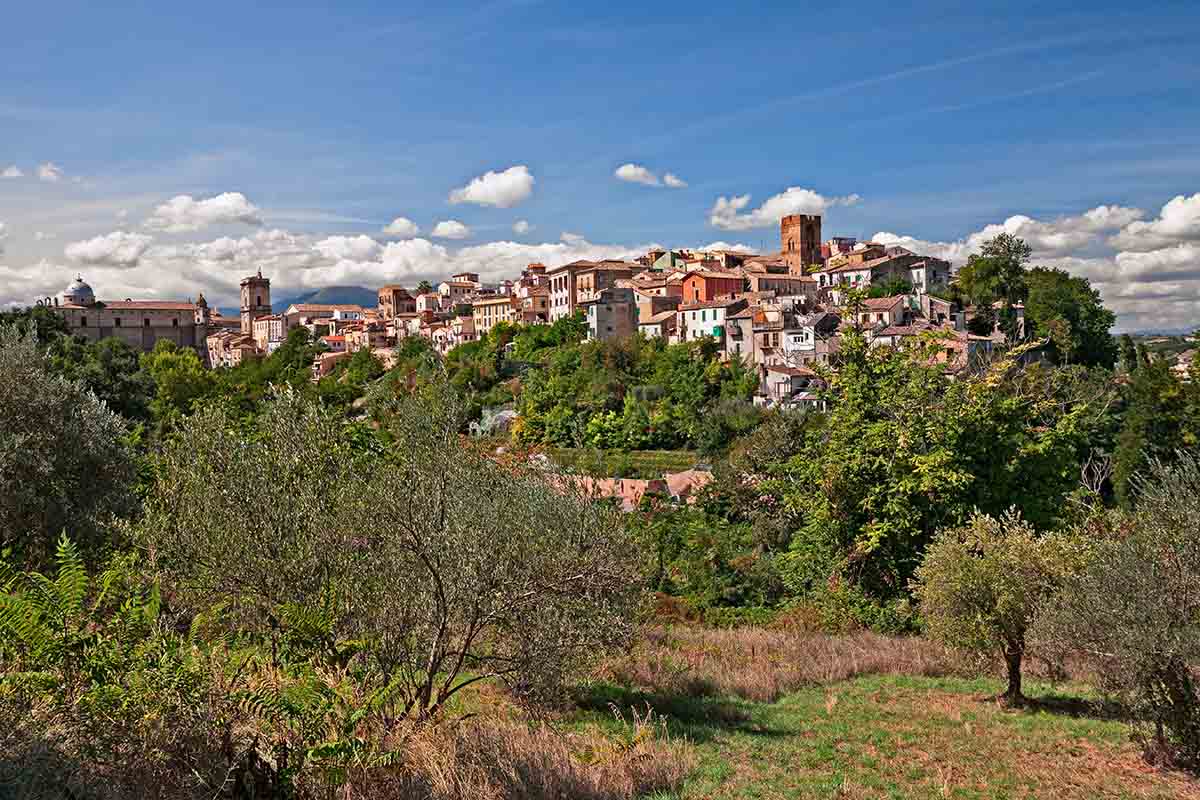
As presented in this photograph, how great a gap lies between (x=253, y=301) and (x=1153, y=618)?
5716 inches

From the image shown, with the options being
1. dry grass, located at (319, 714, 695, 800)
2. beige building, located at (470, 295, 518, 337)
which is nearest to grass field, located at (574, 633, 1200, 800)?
dry grass, located at (319, 714, 695, 800)

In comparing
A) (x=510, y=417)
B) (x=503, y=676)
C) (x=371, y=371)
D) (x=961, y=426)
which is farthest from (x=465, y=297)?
(x=503, y=676)

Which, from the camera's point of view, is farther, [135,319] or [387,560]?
[135,319]

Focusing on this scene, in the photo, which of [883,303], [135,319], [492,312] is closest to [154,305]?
[135,319]

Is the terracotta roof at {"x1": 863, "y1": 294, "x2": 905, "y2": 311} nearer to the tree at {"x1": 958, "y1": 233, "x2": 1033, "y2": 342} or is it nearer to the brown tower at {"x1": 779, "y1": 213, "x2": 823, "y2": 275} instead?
the tree at {"x1": 958, "y1": 233, "x2": 1033, "y2": 342}

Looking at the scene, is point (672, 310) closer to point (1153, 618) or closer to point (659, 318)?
point (659, 318)

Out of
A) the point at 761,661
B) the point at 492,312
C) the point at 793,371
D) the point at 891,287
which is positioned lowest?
the point at 761,661

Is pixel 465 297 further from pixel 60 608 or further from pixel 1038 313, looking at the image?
pixel 60 608

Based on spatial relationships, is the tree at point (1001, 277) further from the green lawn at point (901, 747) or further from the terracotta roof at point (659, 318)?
the green lawn at point (901, 747)

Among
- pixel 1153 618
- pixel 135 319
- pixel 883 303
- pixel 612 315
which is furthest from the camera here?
pixel 135 319

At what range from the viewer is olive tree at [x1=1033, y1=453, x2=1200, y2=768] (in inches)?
431

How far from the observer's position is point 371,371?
8894 centimetres

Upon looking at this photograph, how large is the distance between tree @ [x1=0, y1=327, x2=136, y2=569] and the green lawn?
31.7ft

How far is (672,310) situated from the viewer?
8288 centimetres
